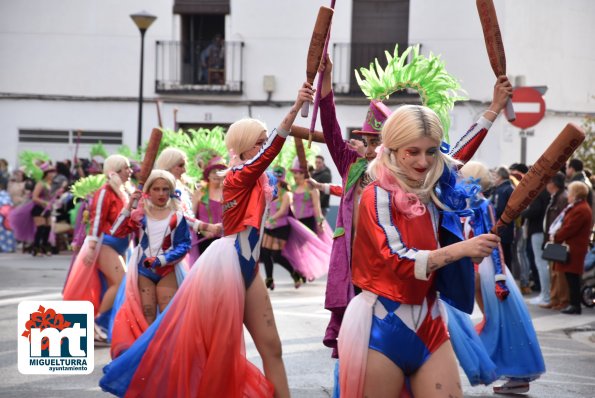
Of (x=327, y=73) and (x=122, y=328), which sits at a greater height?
(x=327, y=73)

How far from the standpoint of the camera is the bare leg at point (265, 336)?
654cm

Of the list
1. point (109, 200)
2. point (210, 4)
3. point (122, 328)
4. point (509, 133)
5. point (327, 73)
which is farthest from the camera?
point (210, 4)

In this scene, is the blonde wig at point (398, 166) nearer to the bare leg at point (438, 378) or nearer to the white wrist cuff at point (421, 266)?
the white wrist cuff at point (421, 266)

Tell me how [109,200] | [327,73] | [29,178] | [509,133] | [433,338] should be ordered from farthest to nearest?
[509,133], [29,178], [109,200], [327,73], [433,338]

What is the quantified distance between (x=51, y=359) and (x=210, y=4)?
20.0m

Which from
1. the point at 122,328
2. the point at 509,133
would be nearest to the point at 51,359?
the point at 122,328

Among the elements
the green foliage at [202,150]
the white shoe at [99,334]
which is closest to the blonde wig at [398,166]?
the white shoe at [99,334]

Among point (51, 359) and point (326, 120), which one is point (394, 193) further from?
point (51, 359)

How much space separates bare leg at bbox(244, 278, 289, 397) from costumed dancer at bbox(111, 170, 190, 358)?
1.85 meters

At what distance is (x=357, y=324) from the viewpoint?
4.71 m

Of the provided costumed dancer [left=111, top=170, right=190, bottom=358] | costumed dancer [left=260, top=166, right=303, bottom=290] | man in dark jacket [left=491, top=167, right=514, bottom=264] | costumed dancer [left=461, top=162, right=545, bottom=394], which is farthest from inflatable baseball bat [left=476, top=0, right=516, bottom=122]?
costumed dancer [left=260, top=166, right=303, bottom=290]

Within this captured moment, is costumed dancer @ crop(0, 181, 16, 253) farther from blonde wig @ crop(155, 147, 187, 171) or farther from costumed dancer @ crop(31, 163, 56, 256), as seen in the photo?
blonde wig @ crop(155, 147, 187, 171)

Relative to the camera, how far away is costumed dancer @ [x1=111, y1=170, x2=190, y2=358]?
827cm

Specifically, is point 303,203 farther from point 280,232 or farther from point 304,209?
point 280,232
